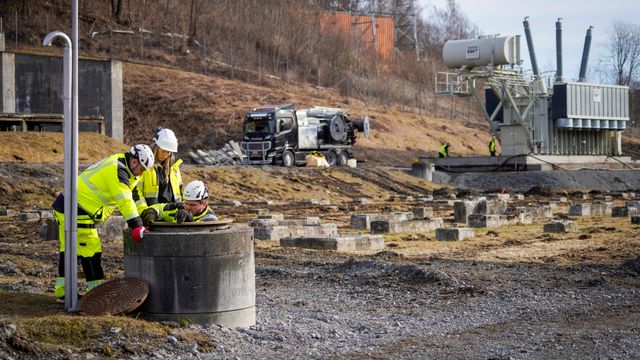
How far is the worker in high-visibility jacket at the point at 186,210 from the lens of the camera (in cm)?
927

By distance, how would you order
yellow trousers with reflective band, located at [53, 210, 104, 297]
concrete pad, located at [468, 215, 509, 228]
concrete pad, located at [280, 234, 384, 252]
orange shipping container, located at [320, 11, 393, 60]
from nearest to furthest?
yellow trousers with reflective band, located at [53, 210, 104, 297] → concrete pad, located at [280, 234, 384, 252] → concrete pad, located at [468, 215, 509, 228] → orange shipping container, located at [320, 11, 393, 60]

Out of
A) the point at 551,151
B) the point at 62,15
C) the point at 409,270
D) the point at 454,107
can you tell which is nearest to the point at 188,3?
the point at 62,15

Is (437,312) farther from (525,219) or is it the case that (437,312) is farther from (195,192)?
(525,219)

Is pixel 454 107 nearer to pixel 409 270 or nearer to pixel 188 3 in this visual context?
pixel 188 3

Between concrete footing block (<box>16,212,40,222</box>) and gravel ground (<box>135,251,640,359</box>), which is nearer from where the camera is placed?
gravel ground (<box>135,251,640,359</box>)

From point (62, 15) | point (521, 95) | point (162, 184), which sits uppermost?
point (62, 15)

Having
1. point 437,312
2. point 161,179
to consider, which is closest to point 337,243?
point 437,312

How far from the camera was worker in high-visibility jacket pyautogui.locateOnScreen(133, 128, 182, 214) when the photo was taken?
9.88 metres

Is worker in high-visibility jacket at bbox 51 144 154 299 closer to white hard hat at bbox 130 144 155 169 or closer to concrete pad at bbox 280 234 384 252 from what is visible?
white hard hat at bbox 130 144 155 169

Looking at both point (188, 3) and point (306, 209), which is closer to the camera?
point (306, 209)

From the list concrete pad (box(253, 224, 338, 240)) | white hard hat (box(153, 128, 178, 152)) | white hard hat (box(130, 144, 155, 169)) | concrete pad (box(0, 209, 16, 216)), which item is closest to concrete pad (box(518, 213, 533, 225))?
concrete pad (box(253, 224, 338, 240))

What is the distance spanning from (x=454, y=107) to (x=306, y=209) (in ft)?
152

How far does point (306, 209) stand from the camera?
28172mm

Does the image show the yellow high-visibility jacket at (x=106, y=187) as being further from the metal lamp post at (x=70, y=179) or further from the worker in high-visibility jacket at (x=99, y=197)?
the metal lamp post at (x=70, y=179)
